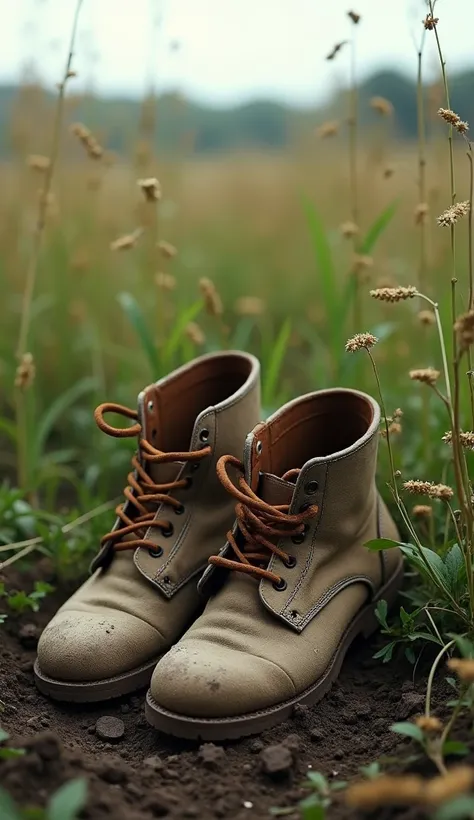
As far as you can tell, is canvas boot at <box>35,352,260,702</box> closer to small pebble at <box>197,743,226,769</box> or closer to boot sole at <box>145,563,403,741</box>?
boot sole at <box>145,563,403,741</box>

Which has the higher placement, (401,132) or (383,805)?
(401,132)

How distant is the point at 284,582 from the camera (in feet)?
5.82

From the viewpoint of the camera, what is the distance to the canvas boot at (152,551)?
1787 millimetres

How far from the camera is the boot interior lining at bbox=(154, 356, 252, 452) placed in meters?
2.12

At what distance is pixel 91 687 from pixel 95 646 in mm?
81

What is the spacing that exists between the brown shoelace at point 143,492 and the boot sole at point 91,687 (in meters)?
0.27

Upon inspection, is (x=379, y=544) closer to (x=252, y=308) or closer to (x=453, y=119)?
(x=453, y=119)

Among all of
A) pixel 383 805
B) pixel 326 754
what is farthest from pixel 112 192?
pixel 383 805

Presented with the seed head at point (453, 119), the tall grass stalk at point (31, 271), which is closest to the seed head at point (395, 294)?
the seed head at point (453, 119)

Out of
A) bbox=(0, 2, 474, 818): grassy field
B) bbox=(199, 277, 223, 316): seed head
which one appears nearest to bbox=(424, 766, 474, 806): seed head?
bbox=(0, 2, 474, 818): grassy field

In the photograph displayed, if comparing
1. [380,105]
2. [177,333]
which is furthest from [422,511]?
[380,105]

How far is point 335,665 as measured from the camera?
72.2 inches

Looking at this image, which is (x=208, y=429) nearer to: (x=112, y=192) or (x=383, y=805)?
(x=383, y=805)

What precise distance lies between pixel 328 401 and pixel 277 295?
2.76 m
